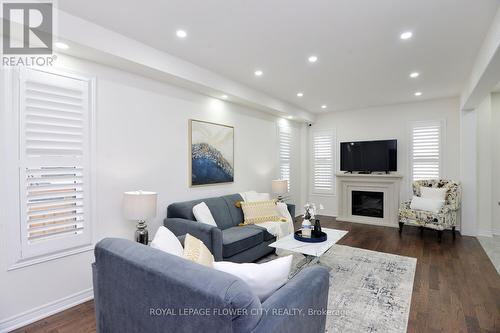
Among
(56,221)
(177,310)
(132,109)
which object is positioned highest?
(132,109)

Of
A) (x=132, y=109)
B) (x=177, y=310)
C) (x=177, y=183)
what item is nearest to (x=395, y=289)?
(x=177, y=310)

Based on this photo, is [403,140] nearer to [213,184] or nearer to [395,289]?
[395,289]

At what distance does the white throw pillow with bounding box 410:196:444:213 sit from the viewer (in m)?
4.71

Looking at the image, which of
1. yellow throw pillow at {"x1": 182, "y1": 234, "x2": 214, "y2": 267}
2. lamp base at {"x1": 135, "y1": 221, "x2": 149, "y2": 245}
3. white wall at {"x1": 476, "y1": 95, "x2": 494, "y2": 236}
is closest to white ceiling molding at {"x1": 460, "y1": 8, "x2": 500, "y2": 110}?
white wall at {"x1": 476, "y1": 95, "x2": 494, "y2": 236}

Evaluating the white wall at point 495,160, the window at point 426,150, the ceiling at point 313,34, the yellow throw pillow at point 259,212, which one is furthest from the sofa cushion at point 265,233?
the white wall at point 495,160

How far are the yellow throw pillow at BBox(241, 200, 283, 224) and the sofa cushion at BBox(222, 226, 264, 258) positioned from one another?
12.6 inches

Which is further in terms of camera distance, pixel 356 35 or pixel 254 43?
pixel 254 43

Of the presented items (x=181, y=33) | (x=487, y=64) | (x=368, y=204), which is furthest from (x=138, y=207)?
(x=368, y=204)

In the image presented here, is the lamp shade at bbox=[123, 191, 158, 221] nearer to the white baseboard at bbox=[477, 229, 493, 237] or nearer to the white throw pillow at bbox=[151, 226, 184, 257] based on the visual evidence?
the white throw pillow at bbox=[151, 226, 184, 257]

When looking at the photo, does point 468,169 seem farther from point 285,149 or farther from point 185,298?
point 185,298

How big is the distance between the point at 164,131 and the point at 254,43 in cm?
165

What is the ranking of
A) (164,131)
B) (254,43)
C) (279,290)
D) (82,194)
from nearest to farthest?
(279,290) < (82,194) < (254,43) < (164,131)

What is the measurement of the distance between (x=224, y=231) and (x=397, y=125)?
467 centimetres

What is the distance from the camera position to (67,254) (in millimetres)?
2643
